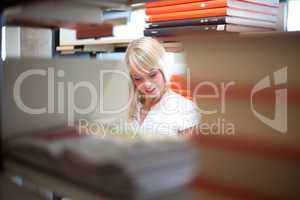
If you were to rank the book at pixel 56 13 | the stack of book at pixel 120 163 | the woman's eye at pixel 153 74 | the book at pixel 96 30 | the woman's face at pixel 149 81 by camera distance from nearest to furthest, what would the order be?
the stack of book at pixel 120 163 → the book at pixel 56 13 → the book at pixel 96 30 → the woman's face at pixel 149 81 → the woman's eye at pixel 153 74

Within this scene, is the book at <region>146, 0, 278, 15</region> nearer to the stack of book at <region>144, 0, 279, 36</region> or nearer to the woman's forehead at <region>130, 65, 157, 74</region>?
the stack of book at <region>144, 0, 279, 36</region>

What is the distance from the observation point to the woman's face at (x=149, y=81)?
111cm

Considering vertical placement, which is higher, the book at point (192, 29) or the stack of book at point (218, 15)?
the stack of book at point (218, 15)

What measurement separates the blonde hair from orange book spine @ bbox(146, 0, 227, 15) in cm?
17

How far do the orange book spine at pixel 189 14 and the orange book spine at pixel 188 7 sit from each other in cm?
1

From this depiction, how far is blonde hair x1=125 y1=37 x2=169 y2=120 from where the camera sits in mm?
1108

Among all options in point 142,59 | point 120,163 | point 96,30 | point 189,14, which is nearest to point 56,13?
point 96,30

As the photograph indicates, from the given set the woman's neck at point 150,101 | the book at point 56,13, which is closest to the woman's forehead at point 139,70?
the woman's neck at point 150,101

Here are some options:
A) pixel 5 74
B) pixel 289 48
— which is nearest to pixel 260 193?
pixel 289 48

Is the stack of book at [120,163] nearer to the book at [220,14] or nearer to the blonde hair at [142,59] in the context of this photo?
the blonde hair at [142,59]

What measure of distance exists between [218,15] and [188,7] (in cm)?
17

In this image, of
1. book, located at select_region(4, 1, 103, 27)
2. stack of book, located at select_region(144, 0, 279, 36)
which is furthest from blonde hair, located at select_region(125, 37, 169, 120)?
book, located at select_region(4, 1, 103, 27)

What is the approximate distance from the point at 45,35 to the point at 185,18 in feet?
2.79

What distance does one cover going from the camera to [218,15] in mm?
1551
